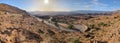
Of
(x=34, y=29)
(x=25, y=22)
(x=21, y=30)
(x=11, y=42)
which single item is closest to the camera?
(x=11, y=42)

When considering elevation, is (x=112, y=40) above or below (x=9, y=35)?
below

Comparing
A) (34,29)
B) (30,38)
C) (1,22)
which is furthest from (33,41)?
(1,22)

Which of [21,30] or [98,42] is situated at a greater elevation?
[21,30]

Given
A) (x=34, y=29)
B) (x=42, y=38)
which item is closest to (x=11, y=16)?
(x=34, y=29)

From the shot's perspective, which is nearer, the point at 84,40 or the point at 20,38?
the point at 20,38

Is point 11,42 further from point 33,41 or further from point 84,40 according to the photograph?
point 84,40

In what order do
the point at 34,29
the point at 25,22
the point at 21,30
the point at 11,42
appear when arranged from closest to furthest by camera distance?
the point at 11,42 < the point at 21,30 < the point at 34,29 < the point at 25,22

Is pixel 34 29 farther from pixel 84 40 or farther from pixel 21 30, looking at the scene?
pixel 84 40

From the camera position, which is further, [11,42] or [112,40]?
[112,40]
